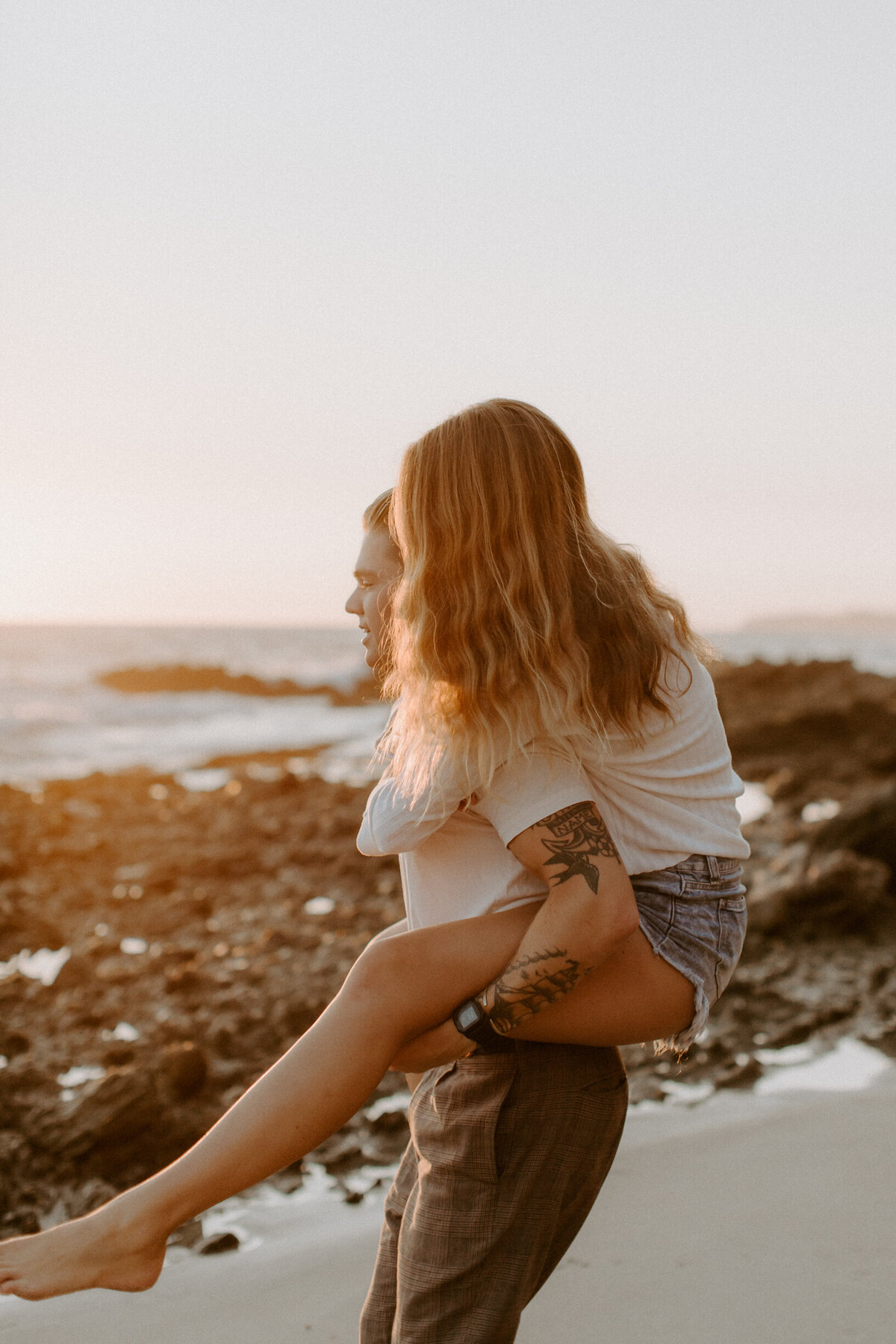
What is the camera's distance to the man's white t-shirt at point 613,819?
177cm

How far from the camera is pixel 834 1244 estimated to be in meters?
2.66

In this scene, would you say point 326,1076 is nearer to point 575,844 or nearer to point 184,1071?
point 575,844

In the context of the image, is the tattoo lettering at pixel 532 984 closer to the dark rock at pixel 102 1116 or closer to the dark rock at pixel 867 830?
the dark rock at pixel 102 1116

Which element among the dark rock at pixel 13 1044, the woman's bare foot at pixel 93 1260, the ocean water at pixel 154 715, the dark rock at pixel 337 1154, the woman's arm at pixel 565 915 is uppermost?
the woman's arm at pixel 565 915

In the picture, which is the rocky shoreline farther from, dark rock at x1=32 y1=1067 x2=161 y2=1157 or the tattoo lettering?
the tattoo lettering

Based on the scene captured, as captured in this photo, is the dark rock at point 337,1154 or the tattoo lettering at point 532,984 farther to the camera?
the dark rock at point 337,1154

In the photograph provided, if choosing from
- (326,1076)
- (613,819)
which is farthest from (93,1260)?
(613,819)

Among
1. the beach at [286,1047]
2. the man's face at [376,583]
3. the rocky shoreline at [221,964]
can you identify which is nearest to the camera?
the man's face at [376,583]

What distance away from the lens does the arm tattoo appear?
5.44 ft

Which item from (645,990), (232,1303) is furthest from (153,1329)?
(645,990)

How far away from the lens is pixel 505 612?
5.80ft

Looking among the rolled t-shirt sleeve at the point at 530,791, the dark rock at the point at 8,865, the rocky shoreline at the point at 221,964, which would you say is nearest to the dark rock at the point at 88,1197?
the rocky shoreline at the point at 221,964

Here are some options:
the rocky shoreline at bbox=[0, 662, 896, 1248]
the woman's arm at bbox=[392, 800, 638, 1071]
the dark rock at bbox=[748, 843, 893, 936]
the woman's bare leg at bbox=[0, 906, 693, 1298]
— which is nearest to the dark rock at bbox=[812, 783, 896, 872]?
the rocky shoreline at bbox=[0, 662, 896, 1248]

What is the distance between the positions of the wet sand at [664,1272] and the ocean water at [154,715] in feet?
4.84
